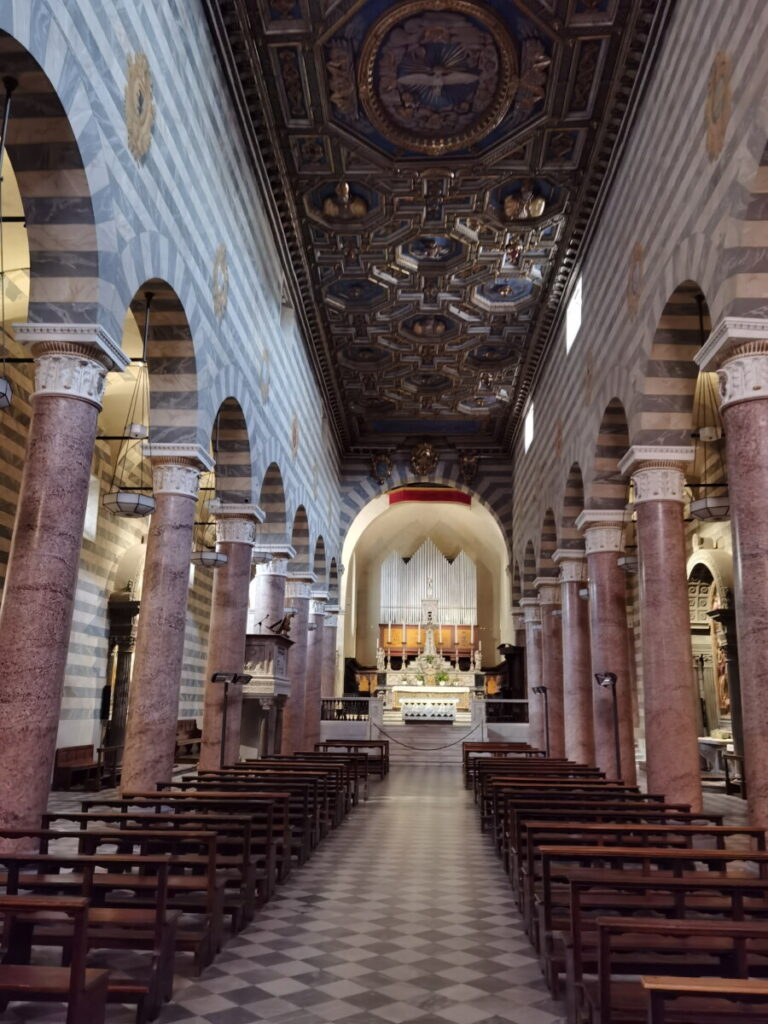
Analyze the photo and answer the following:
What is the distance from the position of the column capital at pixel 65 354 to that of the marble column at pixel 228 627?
241 inches

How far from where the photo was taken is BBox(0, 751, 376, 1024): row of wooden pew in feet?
11.1

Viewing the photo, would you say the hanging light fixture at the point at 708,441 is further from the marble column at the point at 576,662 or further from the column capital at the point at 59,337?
the column capital at the point at 59,337

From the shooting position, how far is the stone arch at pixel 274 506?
632 inches

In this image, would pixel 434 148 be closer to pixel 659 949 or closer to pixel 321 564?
pixel 659 949

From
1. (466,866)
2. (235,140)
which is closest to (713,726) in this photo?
(466,866)

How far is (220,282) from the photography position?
11.3m

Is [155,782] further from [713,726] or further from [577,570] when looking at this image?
[713,726]

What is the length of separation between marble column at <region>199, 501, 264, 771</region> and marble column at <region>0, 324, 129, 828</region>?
575 cm

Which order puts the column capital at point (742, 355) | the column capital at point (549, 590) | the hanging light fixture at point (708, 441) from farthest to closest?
the column capital at point (549, 590) < the hanging light fixture at point (708, 441) < the column capital at point (742, 355)

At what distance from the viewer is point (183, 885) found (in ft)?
17.8

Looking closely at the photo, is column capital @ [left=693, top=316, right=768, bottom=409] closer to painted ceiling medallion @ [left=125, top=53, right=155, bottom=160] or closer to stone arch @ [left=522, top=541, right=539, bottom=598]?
painted ceiling medallion @ [left=125, top=53, right=155, bottom=160]

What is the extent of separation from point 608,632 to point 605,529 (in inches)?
66.6

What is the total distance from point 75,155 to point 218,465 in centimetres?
672

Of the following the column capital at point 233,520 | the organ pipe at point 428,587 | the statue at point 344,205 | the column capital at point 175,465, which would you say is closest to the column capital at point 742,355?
the column capital at point 175,465
